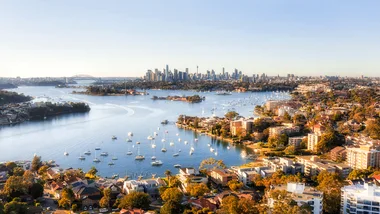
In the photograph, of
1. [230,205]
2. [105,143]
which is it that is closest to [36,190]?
[230,205]

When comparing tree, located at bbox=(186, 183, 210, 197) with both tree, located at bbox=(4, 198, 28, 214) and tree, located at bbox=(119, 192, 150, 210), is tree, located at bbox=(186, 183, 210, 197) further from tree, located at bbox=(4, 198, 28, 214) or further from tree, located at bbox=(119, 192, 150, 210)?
tree, located at bbox=(4, 198, 28, 214)

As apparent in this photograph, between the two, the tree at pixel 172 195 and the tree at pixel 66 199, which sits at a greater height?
the tree at pixel 172 195

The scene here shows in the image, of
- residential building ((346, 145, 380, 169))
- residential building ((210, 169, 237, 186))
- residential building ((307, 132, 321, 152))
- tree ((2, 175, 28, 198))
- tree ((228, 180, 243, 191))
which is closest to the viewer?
tree ((2, 175, 28, 198))

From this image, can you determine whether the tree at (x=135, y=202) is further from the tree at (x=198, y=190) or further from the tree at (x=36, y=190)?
the tree at (x=36, y=190)

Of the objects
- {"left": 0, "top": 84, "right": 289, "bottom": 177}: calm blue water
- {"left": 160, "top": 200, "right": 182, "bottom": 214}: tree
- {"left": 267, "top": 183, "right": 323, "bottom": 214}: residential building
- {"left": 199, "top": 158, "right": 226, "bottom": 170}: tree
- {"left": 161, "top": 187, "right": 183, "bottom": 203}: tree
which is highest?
{"left": 267, "top": 183, "right": 323, "bottom": 214}: residential building

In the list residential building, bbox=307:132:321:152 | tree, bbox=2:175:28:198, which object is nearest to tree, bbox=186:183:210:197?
tree, bbox=2:175:28:198

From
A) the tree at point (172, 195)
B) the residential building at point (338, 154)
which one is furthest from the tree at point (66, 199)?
the residential building at point (338, 154)

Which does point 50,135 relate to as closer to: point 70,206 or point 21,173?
point 21,173
